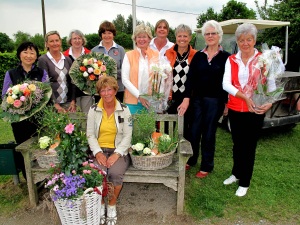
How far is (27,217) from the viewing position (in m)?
3.19

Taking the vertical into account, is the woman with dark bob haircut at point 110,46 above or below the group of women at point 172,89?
above

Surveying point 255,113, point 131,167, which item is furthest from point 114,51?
point 255,113

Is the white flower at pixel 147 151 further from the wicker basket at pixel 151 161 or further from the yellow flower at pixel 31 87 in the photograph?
the yellow flower at pixel 31 87

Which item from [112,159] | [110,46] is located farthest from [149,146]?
[110,46]

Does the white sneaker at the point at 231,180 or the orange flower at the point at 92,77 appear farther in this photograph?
the white sneaker at the point at 231,180

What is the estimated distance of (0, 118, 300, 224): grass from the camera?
3154 mm

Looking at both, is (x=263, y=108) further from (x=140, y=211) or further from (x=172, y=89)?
(x=140, y=211)

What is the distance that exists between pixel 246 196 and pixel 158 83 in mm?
1796

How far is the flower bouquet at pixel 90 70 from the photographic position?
11.4 ft

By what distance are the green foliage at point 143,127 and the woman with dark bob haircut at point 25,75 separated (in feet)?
4.15

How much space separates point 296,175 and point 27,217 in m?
3.66

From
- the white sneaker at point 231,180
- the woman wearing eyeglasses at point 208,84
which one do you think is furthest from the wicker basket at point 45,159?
the white sneaker at point 231,180

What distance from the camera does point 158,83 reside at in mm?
3391

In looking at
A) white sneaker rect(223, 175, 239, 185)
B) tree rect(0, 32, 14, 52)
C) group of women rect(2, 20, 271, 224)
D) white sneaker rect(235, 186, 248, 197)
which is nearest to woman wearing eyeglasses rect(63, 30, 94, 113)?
group of women rect(2, 20, 271, 224)
